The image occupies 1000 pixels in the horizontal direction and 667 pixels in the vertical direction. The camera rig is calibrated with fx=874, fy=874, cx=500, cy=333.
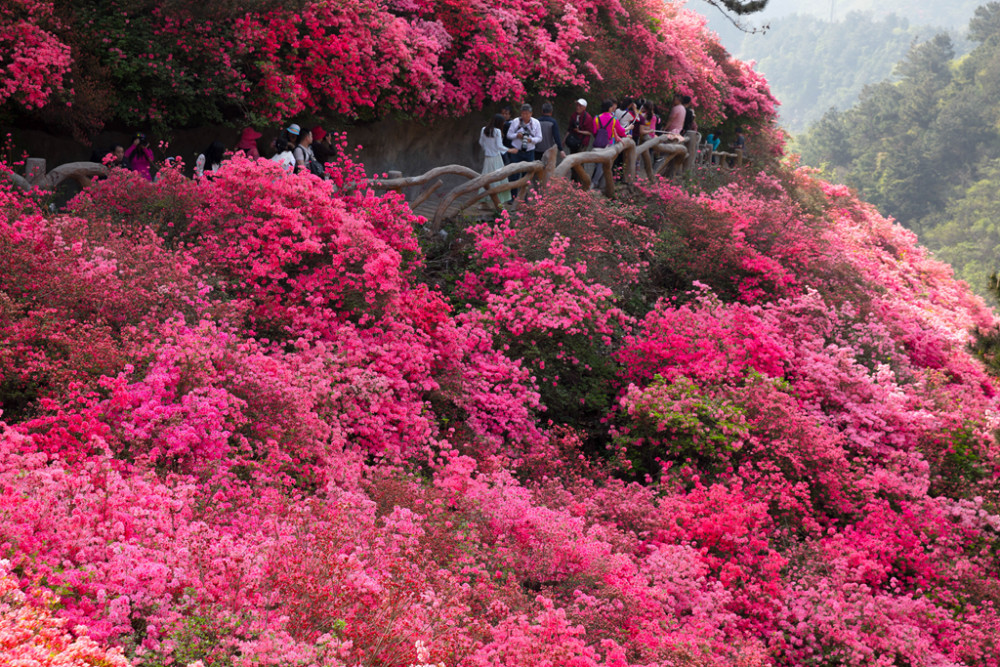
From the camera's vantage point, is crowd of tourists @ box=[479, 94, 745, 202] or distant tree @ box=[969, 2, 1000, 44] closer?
crowd of tourists @ box=[479, 94, 745, 202]

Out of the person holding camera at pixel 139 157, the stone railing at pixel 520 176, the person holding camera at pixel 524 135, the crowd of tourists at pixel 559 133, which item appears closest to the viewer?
the person holding camera at pixel 139 157

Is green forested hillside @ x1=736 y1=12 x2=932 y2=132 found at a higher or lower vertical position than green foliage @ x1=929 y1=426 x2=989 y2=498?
higher

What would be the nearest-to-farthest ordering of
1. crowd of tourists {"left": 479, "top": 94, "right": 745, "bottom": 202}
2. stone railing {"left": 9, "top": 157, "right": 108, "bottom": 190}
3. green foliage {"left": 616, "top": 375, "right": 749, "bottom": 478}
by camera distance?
stone railing {"left": 9, "top": 157, "right": 108, "bottom": 190} < green foliage {"left": 616, "top": 375, "right": 749, "bottom": 478} < crowd of tourists {"left": 479, "top": 94, "right": 745, "bottom": 202}

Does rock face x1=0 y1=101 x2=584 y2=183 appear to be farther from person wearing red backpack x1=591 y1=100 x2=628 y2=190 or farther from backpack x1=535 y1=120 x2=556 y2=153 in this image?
person wearing red backpack x1=591 y1=100 x2=628 y2=190

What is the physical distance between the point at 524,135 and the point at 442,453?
24.1 ft

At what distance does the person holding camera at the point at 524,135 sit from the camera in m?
13.0

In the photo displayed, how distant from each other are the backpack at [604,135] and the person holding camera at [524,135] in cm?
123

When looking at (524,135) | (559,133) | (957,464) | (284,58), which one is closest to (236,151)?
(284,58)

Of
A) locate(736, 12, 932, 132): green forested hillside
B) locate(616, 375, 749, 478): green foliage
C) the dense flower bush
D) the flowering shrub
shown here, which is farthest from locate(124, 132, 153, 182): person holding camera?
locate(736, 12, 932, 132): green forested hillside

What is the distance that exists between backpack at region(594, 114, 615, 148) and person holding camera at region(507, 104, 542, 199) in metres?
1.23

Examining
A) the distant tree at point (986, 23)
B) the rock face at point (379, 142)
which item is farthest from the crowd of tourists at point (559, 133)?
the distant tree at point (986, 23)

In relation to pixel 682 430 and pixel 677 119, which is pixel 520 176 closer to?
pixel 682 430

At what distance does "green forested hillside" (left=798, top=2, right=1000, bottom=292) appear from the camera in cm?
6397

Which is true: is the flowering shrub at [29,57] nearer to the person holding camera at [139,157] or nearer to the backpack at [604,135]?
the person holding camera at [139,157]
